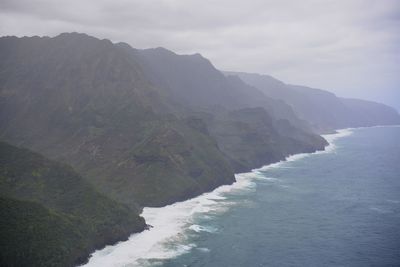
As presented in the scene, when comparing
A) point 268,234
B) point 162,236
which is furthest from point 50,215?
point 268,234

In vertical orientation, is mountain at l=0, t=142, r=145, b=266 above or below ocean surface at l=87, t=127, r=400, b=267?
above

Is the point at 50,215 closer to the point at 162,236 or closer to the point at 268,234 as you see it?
the point at 162,236

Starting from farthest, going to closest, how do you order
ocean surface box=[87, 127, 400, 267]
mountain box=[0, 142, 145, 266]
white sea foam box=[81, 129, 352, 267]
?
1. white sea foam box=[81, 129, 352, 267]
2. ocean surface box=[87, 127, 400, 267]
3. mountain box=[0, 142, 145, 266]

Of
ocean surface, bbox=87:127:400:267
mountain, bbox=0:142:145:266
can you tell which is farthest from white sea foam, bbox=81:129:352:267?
mountain, bbox=0:142:145:266

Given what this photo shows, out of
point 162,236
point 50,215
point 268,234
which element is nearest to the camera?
point 50,215

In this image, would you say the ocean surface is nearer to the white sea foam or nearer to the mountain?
the white sea foam

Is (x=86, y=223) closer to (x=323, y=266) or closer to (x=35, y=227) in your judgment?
(x=35, y=227)

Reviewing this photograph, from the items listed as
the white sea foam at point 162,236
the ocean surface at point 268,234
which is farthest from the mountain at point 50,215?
the ocean surface at point 268,234

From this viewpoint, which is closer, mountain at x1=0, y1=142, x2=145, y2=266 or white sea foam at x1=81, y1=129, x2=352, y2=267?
mountain at x1=0, y1=142, x2=145, y2=266

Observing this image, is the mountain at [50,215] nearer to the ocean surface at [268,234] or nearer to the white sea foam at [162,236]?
the white sea foam at [162,236]
